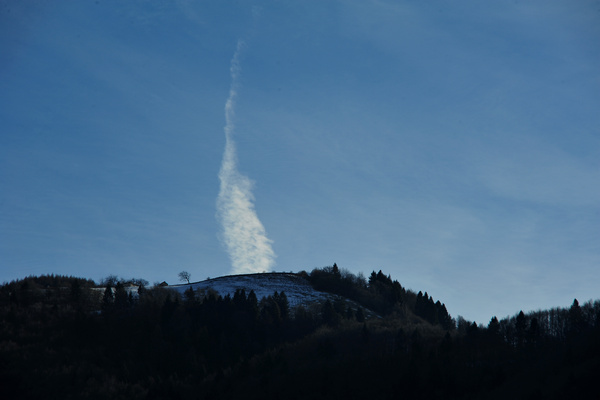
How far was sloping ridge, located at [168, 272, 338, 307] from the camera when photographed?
142875mm

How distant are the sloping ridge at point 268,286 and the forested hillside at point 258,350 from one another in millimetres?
8226

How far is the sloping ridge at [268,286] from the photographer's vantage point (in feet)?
469

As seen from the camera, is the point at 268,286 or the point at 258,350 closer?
the point at 258,350

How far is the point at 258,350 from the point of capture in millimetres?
112625

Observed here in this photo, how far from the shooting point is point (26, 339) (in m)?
104

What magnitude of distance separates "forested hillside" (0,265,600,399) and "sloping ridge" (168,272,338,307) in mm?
8226

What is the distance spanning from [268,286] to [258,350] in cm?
4108

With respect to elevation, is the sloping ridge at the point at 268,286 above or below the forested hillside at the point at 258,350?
above

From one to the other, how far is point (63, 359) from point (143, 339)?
16.1m

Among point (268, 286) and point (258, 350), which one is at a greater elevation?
point (268, 286)

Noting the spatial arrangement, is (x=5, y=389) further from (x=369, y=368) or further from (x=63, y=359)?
(x=369, y=368)

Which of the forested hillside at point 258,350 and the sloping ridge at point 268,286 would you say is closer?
the forested hillside at point 258,350

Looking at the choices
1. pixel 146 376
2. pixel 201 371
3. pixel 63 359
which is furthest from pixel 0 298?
pixel 201 371

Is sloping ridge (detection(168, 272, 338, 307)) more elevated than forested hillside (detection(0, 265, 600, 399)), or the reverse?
sloping ridge (detection(168, 272, 338, 307))
